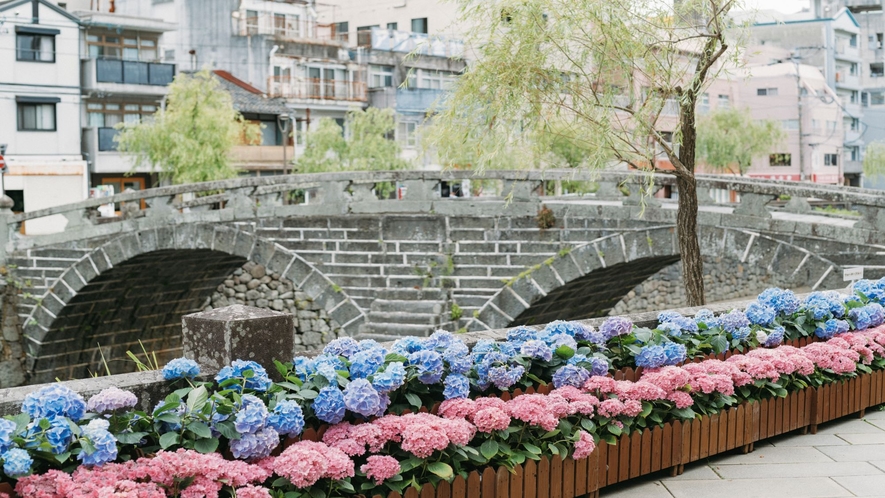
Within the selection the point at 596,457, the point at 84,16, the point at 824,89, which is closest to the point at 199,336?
the point at 596,457

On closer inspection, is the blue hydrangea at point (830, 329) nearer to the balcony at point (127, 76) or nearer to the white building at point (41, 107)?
the white building at point (41, 107)

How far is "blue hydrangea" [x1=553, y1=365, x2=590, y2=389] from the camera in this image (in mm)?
6582

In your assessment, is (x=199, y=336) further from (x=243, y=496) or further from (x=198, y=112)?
(x=198, y=112)

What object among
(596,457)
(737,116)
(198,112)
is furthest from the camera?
(737,116)

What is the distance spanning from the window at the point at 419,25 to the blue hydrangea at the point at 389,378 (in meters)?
46.2

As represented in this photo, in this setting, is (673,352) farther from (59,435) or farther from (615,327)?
(59,435)

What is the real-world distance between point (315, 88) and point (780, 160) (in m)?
25.8

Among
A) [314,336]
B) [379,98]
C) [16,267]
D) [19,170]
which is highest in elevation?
[379,98]

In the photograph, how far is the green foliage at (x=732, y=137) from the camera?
51.0 m

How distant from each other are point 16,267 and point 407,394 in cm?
1742

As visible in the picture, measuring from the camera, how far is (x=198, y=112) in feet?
112

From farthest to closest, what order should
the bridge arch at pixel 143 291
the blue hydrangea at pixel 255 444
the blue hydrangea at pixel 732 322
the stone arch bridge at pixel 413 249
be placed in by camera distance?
the bridge arch at pixel 143 291 < the stone arch bridge at pixel 413 249 < the blue hydrangea at pixel 732 322 < the blue hydrangea at pixel 255 444

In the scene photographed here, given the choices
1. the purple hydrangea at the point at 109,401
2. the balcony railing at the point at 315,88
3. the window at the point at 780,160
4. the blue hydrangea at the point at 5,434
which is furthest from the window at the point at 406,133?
the blue hydrangea at the point at 5,434

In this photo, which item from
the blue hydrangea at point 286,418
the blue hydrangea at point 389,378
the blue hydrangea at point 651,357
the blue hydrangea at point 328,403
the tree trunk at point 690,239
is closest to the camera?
the blue hydrangea at point 286,418
